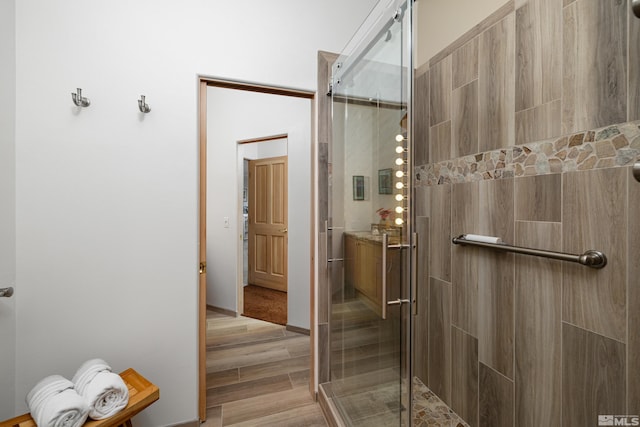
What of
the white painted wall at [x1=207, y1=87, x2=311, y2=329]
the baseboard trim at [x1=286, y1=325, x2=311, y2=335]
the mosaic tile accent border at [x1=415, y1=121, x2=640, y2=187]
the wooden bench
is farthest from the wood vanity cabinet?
the baseboard trim at [x1=286, y1=325, x2=311, y2=335]

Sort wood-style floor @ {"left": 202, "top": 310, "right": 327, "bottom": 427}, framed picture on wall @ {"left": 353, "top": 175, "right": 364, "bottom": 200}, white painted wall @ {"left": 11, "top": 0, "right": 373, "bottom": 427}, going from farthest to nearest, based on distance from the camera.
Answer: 1. wood-style floor @ {"left": 202, "top": 310, "right": 327, "bottom": 427}
2. framed picture on wall @ {"left": 353, "top": 175, "right": 364, "bottom": 200}
3. white painted wall @ {"left": 11, "top": 0, "right": 373, "bottom": 427}

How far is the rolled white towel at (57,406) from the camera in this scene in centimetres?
107

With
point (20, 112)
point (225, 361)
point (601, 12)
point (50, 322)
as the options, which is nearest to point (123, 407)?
point (50, 322)

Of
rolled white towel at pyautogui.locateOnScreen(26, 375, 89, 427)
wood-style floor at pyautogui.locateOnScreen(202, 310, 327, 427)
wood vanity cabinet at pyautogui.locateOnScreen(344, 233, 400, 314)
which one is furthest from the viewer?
wood-style floor at pyautogui.locateOnScreen(202, 310, 327, 427)

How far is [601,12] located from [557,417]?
1.49 m

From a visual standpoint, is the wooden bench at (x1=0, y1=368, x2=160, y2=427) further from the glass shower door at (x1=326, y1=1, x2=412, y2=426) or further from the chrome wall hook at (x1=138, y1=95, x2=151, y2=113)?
the chrome wall hook at (x1=138, y1=95, x2=151, y2=113)

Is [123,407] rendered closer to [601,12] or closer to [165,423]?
[165,423]

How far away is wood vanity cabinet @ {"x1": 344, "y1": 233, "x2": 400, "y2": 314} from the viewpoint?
1175mm

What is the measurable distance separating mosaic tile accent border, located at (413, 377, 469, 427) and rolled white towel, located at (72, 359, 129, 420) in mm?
1538

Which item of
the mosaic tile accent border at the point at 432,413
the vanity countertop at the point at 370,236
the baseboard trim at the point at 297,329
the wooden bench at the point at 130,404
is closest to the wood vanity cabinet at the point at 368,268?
the vanity countertop at the point at 370,236

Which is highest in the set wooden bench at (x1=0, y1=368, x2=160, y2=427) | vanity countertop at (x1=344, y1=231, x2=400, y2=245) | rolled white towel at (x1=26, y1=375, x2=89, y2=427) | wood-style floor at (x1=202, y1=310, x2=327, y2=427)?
vanity countertop at (x1=344, y1=231, x2=400, y2=245)

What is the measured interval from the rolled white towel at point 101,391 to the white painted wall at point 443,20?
2.49 metres

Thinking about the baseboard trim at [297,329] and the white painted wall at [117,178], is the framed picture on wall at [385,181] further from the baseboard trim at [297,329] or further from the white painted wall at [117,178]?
the baseboard trim at [297,329]

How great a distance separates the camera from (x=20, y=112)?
4.47 ft
